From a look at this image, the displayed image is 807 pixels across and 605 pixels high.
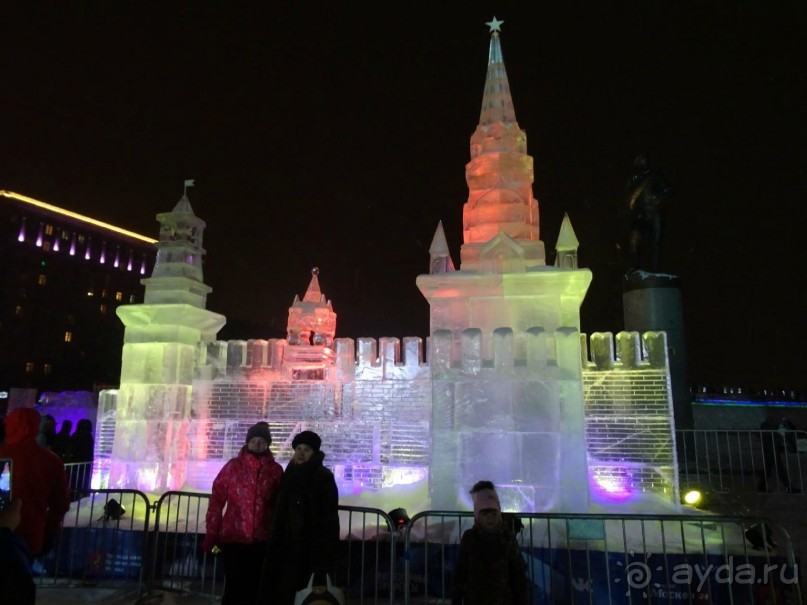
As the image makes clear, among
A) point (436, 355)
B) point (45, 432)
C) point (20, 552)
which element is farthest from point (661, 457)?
point (45, 432)

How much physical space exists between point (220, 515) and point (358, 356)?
4398 millimetres

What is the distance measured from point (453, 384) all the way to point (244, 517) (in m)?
3.08

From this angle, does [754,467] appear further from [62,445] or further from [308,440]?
[62,445]

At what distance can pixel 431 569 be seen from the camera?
638 cm

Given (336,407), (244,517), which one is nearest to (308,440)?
(244,517)

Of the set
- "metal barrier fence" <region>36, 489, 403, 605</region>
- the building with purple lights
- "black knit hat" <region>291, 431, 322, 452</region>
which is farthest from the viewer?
the building with purple lights

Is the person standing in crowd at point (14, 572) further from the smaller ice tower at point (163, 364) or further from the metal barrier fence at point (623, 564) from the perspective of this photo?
the smaller ice tower at point (163, 364)

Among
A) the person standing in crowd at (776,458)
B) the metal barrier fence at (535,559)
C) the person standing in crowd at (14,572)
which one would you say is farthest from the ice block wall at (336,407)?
the person standing in crowd at (14,572)

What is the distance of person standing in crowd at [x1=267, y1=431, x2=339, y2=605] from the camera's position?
180 inches

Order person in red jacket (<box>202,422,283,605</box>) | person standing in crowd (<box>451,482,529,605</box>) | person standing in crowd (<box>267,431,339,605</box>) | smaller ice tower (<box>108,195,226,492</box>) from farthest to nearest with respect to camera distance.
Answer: smaller ice tower (<box>108,195,226,492</box>) → person in red jacket (<box>202,422,283,605</box>) → person standing in crowd (<box>267,431,339,605</box>) → person standing in crowd (<box>451,482,529,605</box>)

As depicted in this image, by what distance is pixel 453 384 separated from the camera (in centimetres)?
729

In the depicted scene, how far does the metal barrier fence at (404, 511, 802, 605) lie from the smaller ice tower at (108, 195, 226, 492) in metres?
4.68
